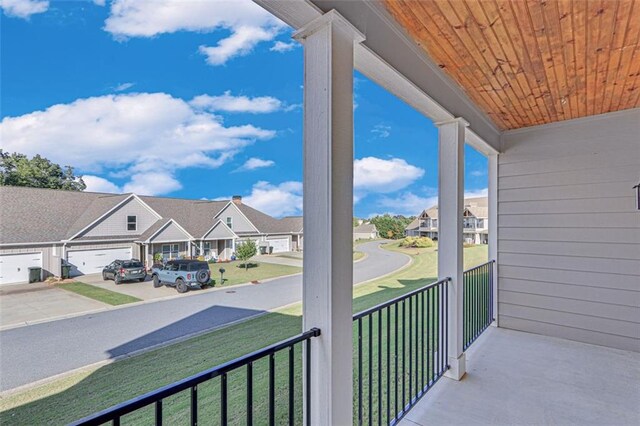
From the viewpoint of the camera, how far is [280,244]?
1929 millimetres

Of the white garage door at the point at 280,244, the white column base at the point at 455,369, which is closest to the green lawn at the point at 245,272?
the white garage door at the point at 280,244

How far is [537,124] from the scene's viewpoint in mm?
3418

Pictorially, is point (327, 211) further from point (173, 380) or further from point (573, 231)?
point (573, 231)

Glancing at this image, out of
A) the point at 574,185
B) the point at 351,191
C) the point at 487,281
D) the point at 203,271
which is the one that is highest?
the point at 574,185

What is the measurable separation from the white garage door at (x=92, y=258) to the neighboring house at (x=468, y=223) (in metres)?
2.30

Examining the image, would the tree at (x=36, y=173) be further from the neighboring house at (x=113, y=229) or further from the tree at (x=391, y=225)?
the tree at (x=391, y=225)

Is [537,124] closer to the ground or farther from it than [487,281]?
farther from it

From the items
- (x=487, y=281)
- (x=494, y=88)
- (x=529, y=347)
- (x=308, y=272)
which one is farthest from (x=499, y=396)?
(x=494, y=88)

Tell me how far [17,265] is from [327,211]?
139cm

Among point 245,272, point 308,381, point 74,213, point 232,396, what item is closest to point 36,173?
point 74,213

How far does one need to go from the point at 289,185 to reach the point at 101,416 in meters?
1.27

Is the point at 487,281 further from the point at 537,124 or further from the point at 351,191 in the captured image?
the point at 351,191

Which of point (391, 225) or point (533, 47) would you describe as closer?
point (533, 47)

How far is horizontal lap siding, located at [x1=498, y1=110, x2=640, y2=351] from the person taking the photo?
9.95 ft
